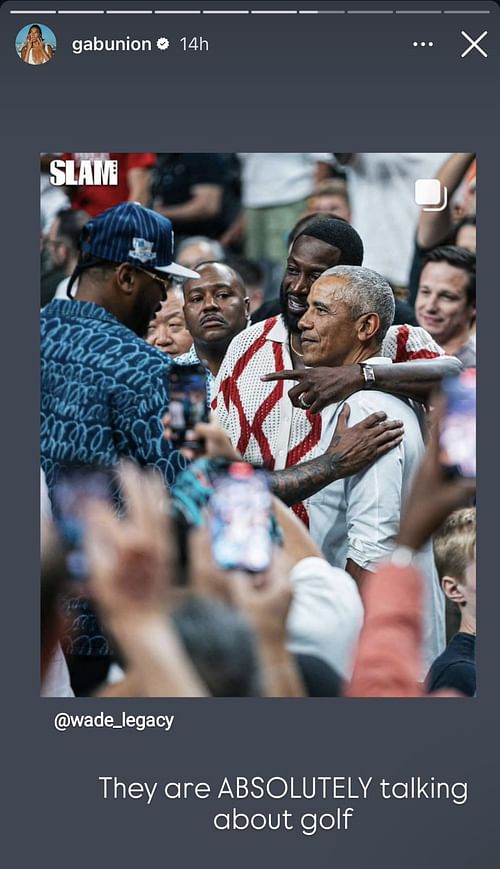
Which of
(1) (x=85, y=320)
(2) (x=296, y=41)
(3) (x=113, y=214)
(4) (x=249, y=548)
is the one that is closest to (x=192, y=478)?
(4) (x=249, y=548)

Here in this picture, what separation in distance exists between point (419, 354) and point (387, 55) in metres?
0.81

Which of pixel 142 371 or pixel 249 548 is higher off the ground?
pixel 142 371

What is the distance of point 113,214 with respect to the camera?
3.47 metres

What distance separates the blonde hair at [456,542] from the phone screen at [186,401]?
2.33 feet

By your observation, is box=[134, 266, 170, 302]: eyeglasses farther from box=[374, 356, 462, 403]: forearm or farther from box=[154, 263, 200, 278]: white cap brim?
box=[374, 356, 462, 403]: forearm

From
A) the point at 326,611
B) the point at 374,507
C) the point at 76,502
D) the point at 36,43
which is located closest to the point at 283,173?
the point at 36,43

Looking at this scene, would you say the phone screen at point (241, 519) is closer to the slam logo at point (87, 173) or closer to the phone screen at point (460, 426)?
the phone screen at point (460, 426)

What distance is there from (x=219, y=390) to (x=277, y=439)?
0.68ft

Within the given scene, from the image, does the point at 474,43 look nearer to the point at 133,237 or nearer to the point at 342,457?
the point at 133,237

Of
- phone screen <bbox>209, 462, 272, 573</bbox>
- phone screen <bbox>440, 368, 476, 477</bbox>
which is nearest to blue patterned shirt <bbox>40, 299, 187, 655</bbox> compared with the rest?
phone screen <bbox>209, 462, 272, 573</bbox>

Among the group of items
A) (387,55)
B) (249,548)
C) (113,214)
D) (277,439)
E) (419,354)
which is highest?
(387,55)

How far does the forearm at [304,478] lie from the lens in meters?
3.42

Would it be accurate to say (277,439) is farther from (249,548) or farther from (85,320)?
(85,320)

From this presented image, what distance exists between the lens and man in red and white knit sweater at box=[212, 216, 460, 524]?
3434 millimetres
